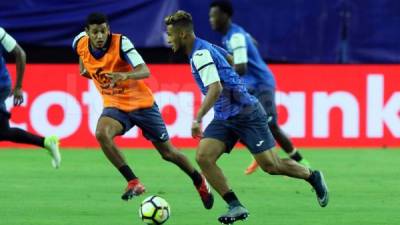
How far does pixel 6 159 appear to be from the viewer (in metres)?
16.4

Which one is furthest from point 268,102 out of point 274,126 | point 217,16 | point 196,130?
point 196,130

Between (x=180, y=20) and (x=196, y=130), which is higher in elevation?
(x=180, y=20)

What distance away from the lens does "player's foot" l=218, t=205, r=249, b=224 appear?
958 cm

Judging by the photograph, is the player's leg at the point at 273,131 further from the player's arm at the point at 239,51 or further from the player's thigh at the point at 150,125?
the player's thigh at the point at 150,125

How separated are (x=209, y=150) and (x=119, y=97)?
1.92 meters

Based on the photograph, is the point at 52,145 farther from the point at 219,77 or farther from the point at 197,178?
the point at 219,77

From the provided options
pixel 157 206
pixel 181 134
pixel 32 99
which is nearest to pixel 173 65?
pixel 181 134

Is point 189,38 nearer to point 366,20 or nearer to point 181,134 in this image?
point 181,134

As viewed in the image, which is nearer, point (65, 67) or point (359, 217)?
point (359, 217)

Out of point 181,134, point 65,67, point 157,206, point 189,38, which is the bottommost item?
point 181,134

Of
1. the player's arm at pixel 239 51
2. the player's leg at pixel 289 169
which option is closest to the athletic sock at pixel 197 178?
the player's leg at pixel 289 169

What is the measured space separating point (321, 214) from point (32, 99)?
858cm

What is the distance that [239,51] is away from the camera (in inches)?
557

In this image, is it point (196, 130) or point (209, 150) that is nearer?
point (196, 130)
